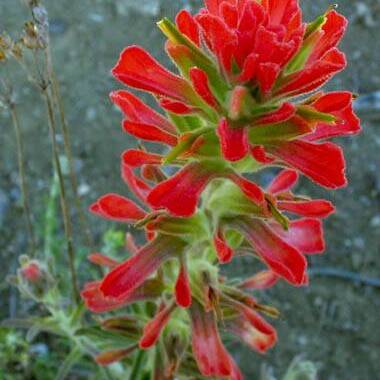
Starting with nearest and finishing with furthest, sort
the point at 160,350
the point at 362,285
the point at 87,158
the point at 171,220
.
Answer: the point at 171,220 → the point at 160,350 → the point at 362,285 → the point at 87,158

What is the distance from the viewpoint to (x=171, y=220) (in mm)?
1031

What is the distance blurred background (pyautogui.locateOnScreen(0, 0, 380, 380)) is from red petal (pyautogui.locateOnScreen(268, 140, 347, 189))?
917 millimetres

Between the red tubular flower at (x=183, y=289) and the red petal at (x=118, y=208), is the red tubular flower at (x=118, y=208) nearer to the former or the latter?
the red petal at (x=118, y=208)

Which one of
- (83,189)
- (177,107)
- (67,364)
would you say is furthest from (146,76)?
(83,189)

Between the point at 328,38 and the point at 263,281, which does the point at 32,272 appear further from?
the point at 328,38

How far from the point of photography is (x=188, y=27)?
36.6 inches

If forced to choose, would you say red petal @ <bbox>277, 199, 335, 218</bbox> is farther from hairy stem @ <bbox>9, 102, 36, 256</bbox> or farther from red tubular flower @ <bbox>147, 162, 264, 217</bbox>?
hairy stem @ <bbox>9, 102, 36, 256</bbox>

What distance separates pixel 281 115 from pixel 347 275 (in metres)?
1.24

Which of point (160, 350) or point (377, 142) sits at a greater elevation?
point (377, 142)

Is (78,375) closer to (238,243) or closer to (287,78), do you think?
(238,243)

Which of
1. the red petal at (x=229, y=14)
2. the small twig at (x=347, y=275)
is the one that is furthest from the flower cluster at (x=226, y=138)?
the small twig at (x=347, y=275)

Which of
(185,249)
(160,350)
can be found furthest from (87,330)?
(185,249)

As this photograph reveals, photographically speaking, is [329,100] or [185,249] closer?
[329,100]

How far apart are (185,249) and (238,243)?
8 centimetres
